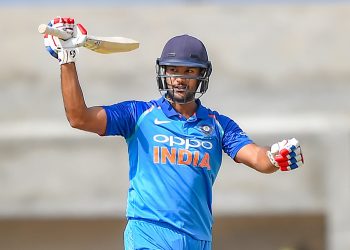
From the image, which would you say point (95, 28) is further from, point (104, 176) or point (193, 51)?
point (193, 51)

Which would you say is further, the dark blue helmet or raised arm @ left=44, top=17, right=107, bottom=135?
the dark blue helmet

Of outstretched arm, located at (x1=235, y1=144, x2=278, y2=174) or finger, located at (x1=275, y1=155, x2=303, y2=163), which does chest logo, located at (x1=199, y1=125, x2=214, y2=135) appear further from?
finger, located at (x1=275, y1=155, x2=303, y2=163)

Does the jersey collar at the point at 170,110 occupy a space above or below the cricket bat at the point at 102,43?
below

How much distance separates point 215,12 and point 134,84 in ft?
4.11

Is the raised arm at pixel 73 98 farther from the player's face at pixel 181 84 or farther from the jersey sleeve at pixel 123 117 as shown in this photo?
the player's face at pixel 181 84

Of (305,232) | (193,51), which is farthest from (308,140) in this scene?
(193,51)

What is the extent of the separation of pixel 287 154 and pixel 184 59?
2.15 feet

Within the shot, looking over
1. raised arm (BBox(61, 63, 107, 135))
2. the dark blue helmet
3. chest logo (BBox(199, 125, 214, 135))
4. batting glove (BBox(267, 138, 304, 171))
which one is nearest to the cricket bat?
raised arm (BBox(61, 63, 107, 135))

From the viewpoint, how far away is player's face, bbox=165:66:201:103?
5.00 m

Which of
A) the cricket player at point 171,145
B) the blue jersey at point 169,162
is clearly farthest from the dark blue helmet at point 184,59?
the blue jersey at point 169,162

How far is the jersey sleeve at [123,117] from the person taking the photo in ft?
16.2

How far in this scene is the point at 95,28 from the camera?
1152 centimetres

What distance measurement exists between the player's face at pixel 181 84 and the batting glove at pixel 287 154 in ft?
1.54

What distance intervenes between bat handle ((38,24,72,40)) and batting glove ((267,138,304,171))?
1.04m
